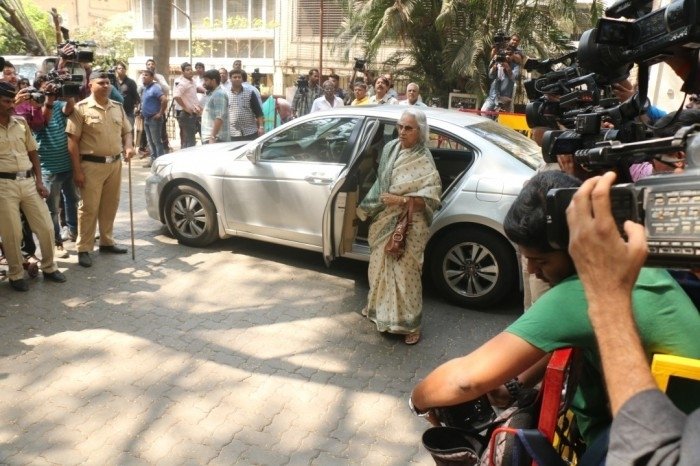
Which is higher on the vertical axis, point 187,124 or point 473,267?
point 187,124

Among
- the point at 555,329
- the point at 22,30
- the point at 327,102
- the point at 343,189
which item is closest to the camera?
the point at 555,329

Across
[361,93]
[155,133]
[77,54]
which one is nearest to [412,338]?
[77,54]

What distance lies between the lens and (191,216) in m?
6.18

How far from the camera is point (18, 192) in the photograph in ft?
15.7

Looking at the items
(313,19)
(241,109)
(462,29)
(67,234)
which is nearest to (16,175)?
(67,234)

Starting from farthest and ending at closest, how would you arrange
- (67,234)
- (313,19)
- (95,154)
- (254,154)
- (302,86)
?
(313,19) → (302,86) → (67,234) → (254,154) → (95,154)

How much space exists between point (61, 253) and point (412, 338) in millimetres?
3861

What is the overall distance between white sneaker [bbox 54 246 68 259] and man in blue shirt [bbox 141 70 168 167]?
4.67 m

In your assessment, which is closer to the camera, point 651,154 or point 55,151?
point 651,154

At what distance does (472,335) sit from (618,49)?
3150 mm

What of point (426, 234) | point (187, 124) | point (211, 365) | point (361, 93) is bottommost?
point (211, 365)

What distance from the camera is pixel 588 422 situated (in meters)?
1.54

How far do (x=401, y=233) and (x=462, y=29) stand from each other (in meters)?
10.7

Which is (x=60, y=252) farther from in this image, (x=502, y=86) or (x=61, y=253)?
(x=502, y=86)
